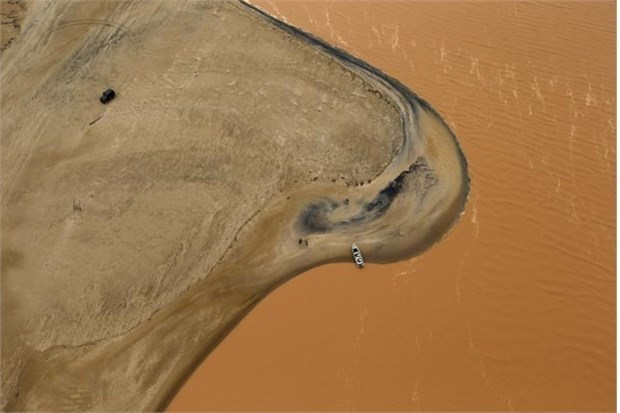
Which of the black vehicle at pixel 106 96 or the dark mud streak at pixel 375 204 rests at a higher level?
the black vehicle at pixel 106 96

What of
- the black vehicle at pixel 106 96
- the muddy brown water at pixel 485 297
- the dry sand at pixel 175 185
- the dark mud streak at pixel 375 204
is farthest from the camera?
the black vehicle at pixel 106 96

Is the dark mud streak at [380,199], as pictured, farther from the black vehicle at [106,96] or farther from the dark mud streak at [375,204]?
the black vehicle at [106,96]

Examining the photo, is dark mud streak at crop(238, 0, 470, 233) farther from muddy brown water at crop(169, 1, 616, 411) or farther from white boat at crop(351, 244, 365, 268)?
white boat at crop(351, 244, 365, 268)

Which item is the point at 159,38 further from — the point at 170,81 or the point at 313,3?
the point at 313,3

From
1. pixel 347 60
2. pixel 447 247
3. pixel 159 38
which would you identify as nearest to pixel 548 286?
pixel 447 247

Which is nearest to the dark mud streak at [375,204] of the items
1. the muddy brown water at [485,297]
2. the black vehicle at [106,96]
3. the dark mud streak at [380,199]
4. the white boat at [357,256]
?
the dark mud streak at [380,199]

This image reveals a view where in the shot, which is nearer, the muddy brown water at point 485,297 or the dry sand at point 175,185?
the muddy brown water at point 485,297

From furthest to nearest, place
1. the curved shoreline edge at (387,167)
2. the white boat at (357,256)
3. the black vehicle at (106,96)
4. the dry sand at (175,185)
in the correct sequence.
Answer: the black vehicle at (106,96)
the white boat at (357,256)
the dry sand at (175,185)
the curved shoreline edge at (387,167)
